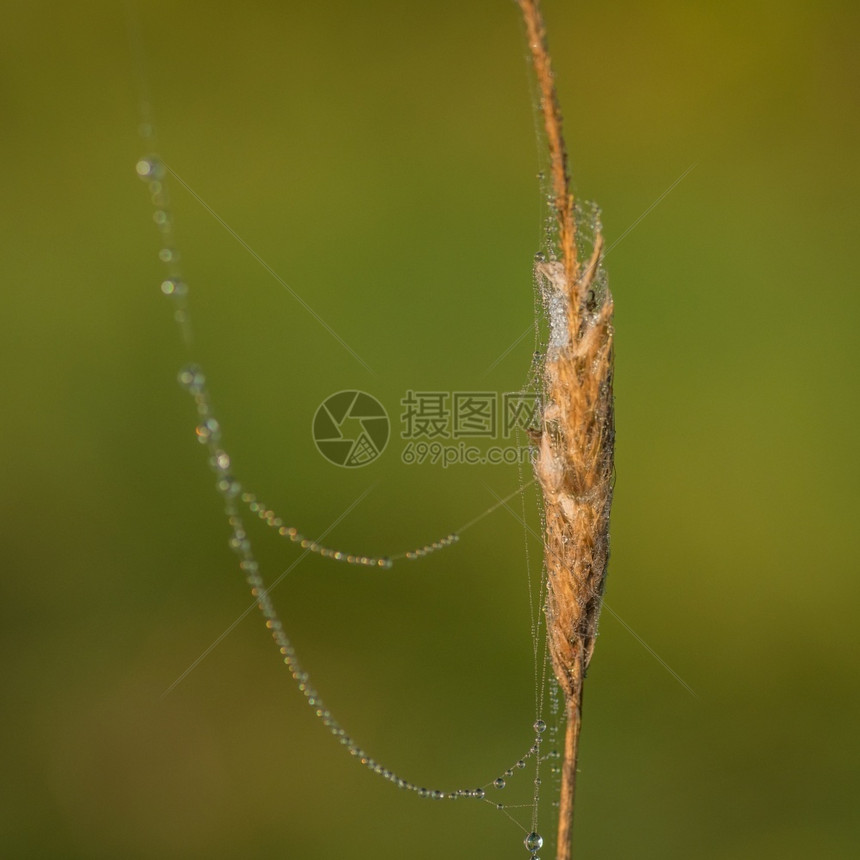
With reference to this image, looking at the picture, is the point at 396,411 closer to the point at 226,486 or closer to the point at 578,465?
the point at 226,486

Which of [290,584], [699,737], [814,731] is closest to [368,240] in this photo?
[290,584]

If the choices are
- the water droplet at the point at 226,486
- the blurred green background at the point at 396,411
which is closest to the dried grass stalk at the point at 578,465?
the blurred green background at the point at 396,411

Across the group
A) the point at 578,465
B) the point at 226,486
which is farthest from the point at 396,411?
the point at 578,465

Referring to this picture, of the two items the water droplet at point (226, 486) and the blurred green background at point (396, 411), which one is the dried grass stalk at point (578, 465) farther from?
the water droplet at point (226, 486)

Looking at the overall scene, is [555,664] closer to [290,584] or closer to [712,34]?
[290,584]

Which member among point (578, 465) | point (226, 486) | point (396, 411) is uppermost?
point (396, 411)

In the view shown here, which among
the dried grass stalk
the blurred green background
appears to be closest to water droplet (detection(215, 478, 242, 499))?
the blurred green background

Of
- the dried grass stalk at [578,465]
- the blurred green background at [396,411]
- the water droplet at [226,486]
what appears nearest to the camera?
the dried grass stalk at [578,465]

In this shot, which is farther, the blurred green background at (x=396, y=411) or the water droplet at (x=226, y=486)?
the water droplet at (x=226, y=486)

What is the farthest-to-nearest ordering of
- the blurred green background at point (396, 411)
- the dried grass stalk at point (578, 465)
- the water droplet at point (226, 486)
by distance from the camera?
1. the water droplet at point (226, 486)
2. the blurred green background at point (396, 411)
3. the dried grass stalk at point (578, 465)

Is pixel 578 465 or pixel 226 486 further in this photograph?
pixel 226 486
